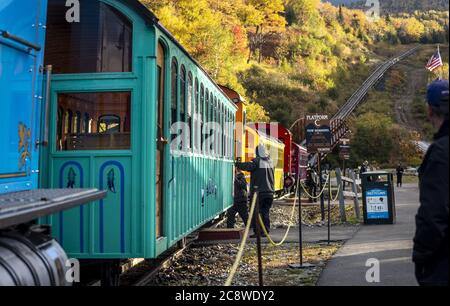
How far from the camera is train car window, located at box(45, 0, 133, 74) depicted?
20.2 ft

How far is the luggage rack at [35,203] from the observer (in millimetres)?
3281

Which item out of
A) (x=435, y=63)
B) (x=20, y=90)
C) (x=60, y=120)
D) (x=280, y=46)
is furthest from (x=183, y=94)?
(x=280, y=46)

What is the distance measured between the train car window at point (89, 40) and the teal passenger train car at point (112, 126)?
11 millimetres

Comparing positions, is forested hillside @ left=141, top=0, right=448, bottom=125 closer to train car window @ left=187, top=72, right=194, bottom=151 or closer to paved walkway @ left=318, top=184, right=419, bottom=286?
paved walkway @ left=318, top=184, right=419, bottom=286

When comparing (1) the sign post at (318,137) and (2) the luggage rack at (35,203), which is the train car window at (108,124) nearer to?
(2) the luggage rack at (35,203)

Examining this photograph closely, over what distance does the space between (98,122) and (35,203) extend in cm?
277

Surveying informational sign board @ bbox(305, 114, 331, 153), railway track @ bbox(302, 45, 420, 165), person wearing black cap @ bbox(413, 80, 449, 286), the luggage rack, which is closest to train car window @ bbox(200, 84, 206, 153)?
informational sign board @ bbox(305, 114, 331, 153)

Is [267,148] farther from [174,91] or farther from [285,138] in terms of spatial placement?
[174,91]

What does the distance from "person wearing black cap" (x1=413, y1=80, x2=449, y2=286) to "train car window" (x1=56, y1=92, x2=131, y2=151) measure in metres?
3.54

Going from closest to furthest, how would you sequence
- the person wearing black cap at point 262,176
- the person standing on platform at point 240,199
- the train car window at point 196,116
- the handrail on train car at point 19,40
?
the handrail on train car at point 19,40, the train car window at point 196,116, the person wearing black cap at point 262,176, the person standing on platform at point 240,199

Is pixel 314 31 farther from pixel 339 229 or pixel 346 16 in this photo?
pixel 339 229

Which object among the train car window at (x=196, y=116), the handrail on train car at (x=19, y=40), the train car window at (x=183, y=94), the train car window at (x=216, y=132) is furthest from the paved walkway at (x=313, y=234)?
the handrail on train car at (x=19, y=40)

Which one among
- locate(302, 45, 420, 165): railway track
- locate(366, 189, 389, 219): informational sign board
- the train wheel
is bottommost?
the train wheel
